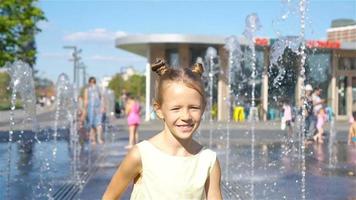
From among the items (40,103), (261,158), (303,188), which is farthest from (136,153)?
(40,103)

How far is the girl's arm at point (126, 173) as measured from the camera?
80.0 inches

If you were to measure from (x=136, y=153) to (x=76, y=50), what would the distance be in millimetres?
Result: 41665

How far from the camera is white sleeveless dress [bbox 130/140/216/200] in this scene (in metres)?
2.01

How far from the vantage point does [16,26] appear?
77.4 ft

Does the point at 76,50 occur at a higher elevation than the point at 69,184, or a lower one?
higher

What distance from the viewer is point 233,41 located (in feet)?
85.3

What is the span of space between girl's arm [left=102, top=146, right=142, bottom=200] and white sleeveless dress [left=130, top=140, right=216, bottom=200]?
21mm

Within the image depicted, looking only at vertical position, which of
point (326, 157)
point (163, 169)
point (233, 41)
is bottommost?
point (326, 157)

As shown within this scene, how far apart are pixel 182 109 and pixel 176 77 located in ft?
0.38

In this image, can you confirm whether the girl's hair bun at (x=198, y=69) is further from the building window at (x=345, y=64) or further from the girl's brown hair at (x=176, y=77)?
the building window at (x=345, y=64)

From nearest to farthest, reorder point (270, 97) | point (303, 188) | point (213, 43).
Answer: point (303, 188), point (213, 43), point (270, 97)

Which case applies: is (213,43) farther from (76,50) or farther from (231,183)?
(231,183)

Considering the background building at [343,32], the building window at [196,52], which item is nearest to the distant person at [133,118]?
the building window at [196,52]

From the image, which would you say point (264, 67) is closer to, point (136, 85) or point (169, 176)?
point (169, 176)
